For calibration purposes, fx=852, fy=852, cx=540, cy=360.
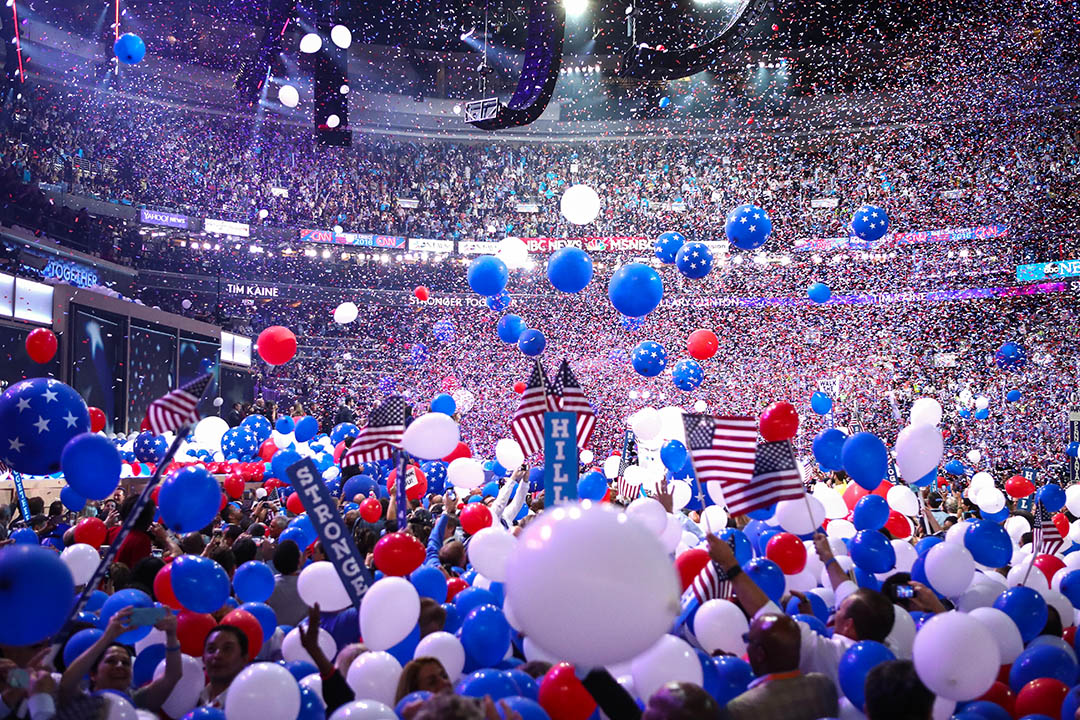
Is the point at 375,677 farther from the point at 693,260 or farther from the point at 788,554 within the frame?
the point at 693,260

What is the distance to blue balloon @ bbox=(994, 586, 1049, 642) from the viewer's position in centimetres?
358

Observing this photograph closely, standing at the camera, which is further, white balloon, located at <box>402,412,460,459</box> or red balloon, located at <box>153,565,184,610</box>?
white balloon, located at <box>402,412,460,459</box>

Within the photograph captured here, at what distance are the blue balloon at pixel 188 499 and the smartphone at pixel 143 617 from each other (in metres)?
1.55

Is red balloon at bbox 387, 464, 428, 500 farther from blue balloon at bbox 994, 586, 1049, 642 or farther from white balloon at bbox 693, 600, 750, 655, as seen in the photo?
blue balloon at bbox 994, 586, 1049, 642

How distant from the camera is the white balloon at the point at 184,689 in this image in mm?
3068

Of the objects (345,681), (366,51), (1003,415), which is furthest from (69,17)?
(1003,415)

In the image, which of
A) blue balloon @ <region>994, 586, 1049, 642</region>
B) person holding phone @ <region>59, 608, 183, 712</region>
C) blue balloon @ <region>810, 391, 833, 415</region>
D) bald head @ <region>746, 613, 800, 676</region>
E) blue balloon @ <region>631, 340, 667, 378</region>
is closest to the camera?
person holding phone @ <region>59, 608, 183, 712</region>

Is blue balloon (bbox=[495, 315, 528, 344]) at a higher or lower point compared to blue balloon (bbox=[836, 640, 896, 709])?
higher

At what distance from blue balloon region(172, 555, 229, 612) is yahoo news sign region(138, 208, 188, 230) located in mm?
20962

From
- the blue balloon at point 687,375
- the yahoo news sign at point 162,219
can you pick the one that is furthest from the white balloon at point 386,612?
the yahoo news sign at point 162,219

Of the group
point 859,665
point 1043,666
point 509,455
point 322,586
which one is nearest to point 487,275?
→ point 509,455

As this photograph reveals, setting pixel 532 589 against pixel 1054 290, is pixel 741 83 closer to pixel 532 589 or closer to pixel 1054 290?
pixel 1054 290

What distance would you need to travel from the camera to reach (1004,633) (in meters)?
3.25

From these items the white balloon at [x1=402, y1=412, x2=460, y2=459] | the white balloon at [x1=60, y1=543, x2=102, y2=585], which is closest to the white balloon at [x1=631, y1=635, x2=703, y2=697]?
the white balloon at [x1=402, y1=412, x2=460, y2=459]
